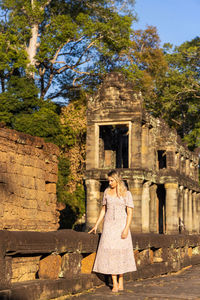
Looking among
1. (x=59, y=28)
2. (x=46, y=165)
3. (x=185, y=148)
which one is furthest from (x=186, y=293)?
(x=185, y=148)

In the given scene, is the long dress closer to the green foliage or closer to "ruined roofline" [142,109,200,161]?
the green foliage

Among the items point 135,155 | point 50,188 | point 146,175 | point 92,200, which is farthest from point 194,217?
point 50,188

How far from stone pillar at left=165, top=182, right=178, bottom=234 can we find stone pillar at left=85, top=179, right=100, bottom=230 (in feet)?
19.4

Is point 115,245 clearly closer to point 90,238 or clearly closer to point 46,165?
point 90,238

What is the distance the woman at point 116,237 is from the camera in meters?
7.58

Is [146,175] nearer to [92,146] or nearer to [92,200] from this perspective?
[92,200]

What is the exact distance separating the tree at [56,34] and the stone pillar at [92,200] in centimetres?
898

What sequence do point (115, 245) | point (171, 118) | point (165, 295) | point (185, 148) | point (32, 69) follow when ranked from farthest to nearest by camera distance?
point (171, 118) → point (185, 148) → point (32, 69) → point (115, 245) → point (165, 295)

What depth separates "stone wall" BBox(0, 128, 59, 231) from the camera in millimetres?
12883

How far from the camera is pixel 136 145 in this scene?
34.0 metres

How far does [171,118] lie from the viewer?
47.8 metres

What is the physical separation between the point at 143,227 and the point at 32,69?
1332cm

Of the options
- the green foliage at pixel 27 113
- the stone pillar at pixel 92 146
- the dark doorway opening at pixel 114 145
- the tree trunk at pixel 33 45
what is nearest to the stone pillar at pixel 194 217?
the dark doorway opening at pixel 114 145

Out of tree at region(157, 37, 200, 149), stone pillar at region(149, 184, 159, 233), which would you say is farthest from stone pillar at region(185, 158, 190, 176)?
stone pillar at region(149, 184, 159, 233)
